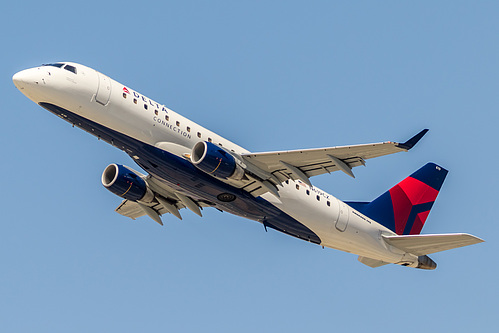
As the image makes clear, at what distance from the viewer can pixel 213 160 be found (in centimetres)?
3397

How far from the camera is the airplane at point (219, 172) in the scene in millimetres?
33625

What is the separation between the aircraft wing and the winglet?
179 mm

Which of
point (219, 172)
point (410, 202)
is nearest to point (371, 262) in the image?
point (410, 202)

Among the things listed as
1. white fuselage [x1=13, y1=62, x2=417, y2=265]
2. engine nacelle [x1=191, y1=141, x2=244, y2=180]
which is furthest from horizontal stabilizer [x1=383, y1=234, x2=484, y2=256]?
engine nacelle [x1=191, y1=141, x2=244, y2=180]

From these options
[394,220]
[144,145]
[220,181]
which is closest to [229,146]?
[220,181]

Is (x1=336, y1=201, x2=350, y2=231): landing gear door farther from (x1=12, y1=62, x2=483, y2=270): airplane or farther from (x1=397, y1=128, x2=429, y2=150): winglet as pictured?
(x1=397, y1=128, x2=429, y2=150): winglet

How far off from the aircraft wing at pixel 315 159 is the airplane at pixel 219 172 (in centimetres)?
5

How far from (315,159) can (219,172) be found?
464 centimetres

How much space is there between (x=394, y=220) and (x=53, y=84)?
2141cm

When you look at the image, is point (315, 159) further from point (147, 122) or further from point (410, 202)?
point (410, 202)

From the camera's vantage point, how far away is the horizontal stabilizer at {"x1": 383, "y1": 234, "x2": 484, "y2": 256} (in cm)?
3838

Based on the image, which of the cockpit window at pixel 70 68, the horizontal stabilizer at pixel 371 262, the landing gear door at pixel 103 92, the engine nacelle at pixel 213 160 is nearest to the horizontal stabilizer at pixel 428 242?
the horizontal stabilizer at pixel 371 262

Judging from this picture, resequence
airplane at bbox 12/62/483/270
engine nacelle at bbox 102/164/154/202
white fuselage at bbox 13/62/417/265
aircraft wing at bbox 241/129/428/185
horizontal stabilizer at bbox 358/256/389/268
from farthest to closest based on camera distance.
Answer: horizontal stabilizer at bbox 358/256/389/268, engine nacelle at bbox 102/164/154/202, airplane at bbox 12/62/483/270, white fuselage at bbox 13/62/417/265, aircraft wing at bbox 241/129/428/185

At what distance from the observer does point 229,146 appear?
36969 mm
